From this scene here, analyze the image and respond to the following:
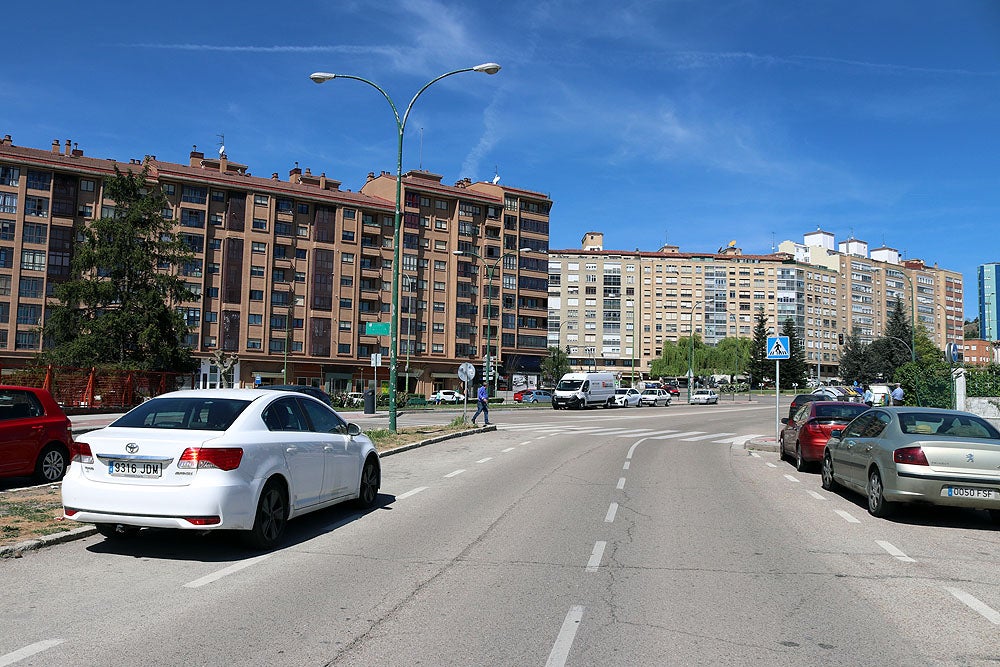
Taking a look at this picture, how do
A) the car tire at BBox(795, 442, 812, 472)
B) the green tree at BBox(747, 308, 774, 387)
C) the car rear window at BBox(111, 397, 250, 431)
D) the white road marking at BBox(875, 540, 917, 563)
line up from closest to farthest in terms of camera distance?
the car rear window at BBox(111, 397, 250, 431), the white road marking at BBox(875, 540, 917, 563), the car tire at BBox(795, 442, 812, 472), the green tree at BBox(747, 308, 774, 387)

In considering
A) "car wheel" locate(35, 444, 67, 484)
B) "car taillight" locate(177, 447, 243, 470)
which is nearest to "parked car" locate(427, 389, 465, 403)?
"car wheel" locate(35, 444, 67, 484)

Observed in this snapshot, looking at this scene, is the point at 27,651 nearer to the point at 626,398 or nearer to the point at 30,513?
the point at 30,513

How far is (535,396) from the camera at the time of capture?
216 feet

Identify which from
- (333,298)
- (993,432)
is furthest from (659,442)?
(333,298)

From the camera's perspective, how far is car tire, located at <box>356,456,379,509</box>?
32.9ft

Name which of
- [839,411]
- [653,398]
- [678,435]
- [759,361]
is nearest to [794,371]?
[759,361]

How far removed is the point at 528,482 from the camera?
1340cm

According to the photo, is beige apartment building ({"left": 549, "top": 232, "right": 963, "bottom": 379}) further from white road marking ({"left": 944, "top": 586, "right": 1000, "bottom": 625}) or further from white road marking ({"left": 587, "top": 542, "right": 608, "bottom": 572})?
white road marking ({"left": 944, "top": 586, "right": 1000, "bottom": 625})

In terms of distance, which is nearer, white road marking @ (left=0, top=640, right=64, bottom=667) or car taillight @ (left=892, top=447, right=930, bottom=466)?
white road marking @ (left=0, top=640, right=64, bottom=667)

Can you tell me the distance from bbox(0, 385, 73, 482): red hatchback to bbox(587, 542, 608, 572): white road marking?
818 centimetres

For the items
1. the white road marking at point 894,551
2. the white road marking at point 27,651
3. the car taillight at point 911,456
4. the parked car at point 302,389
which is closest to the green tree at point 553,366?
the parked car at point 302,389

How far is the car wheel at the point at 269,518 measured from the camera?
24.0 feet

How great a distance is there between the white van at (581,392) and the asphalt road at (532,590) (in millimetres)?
41186

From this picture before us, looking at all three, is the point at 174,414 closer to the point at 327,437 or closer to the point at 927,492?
the point at 327,437
